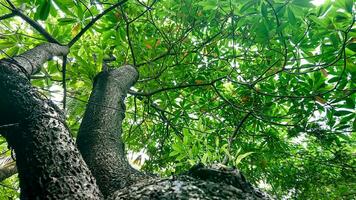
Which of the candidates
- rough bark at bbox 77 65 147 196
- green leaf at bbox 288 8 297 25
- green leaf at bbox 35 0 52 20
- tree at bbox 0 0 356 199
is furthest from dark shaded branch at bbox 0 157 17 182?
green leaf at bbox 288 8 297 25

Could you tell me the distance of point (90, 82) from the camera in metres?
2.37

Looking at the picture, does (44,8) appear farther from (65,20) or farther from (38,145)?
(38,145)

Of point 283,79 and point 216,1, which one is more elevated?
point 216,1

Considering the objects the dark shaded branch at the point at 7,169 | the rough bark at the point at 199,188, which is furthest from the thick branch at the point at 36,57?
the dark shaded branch at the point at 7,169

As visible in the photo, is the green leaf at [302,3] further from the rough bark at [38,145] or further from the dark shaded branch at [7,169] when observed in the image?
the dark shaded branch at [7,169]

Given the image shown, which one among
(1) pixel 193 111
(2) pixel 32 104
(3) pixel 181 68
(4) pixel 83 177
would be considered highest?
(3) pixel 181 68

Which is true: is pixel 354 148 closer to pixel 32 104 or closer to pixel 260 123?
pixel 260 123

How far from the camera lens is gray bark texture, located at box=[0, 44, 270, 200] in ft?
3.10

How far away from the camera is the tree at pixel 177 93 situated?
105cm

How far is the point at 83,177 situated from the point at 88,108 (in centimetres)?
81

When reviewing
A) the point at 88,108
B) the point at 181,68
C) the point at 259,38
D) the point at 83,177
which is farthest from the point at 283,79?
the point at 83,177

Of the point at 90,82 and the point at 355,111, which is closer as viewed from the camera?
the point at 355,111

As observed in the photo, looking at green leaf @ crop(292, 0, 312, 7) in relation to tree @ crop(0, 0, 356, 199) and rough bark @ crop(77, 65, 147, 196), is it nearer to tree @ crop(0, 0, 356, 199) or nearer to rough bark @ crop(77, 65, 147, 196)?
tree @ crop(0, 0, 356, 199)

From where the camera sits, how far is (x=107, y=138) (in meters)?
1.50
